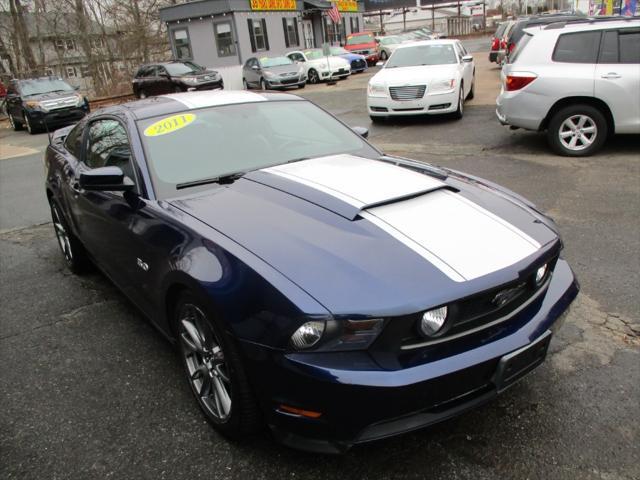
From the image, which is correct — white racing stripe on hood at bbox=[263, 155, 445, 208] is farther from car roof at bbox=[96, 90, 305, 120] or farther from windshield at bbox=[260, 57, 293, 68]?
windshield at bbox=[260, 57, 293, 68]

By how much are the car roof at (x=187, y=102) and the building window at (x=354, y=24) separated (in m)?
43.2

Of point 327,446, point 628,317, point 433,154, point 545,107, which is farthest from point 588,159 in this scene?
A: point 327,446

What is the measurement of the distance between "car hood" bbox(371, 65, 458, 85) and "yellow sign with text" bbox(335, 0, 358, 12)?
33011 millimetres

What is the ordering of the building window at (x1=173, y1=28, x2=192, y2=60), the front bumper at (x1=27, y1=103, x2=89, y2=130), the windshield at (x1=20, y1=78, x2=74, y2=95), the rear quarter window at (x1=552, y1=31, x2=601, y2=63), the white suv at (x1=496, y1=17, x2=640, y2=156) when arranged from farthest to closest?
1. the building window at (x1=173, y1=28, x2=192, y2=60)
2. the windshield at (x1=20, y1=78, x2=74, y2=95)
3. the front bumper at (x1=27, y1=103, x2=89, y2=130)
4. the rear quarter window at (x1=552, y1=31, x2=601, y2=63)
5. the white suv at (x1=496, y1=17, x2=640, y2=156)

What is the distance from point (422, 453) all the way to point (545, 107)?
6329mm

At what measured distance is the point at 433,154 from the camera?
8.47 metres

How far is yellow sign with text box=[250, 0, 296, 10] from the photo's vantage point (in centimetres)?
Result: 2880

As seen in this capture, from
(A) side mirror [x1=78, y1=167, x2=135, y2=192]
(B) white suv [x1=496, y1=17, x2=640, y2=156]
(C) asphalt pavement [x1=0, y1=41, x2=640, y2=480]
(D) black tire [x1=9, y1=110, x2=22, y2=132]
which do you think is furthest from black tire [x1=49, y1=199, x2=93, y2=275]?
(D) black tire [x1=9, y1=110, x2=22, y2=132]

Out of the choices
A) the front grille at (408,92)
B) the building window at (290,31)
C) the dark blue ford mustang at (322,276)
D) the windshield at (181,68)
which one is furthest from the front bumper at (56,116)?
the building window at (290,31)

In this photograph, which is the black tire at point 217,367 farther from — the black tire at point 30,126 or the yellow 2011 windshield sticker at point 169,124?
the black tire at point 30,126

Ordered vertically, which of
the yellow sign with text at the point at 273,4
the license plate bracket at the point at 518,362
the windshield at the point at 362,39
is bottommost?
the license plate bracket at the point at 518,362

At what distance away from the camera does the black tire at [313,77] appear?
915 inches

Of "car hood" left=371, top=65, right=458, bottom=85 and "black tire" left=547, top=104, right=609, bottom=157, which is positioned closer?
"black tire" left=547, top=104, right=609, bottom=157

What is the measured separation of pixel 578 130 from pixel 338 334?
6.78 m
